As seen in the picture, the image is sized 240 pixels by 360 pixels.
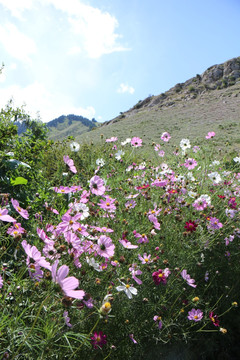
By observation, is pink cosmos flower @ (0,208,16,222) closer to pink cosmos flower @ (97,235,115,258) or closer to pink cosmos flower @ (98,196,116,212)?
pink cosmos flower @ (97,235,115,258)

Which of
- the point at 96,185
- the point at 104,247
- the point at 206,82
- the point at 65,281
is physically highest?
the point at 206,82

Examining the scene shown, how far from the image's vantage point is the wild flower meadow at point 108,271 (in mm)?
1096

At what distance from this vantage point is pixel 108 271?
1466mm

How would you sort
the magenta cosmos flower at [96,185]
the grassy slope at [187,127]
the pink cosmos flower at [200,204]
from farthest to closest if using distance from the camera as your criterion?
the grassy slope at [187,127] < the pink cosmos flower at [200,204] < the magenta cosmos flower at [96,185]

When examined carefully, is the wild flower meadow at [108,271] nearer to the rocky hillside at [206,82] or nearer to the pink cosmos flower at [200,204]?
the pink cosmos flower at [200,204]

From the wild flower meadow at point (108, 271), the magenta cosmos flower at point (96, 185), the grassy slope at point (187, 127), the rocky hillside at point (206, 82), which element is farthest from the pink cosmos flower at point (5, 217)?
the rocky hillside at point (206, 82)

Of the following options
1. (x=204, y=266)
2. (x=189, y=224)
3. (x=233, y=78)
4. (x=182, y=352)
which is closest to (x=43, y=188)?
(x=189, y=224)

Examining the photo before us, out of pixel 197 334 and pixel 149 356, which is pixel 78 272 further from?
pixel 197 334

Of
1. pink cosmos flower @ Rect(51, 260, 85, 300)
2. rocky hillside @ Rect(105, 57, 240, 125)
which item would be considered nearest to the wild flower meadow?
pink cosmos flower @ Rect(51, 260, 85, 300)

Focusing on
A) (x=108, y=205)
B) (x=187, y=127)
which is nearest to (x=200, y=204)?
(x=108, y=205)

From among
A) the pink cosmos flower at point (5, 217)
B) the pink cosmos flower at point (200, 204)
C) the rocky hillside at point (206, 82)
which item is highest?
the rocky hillside at point (206, 82)

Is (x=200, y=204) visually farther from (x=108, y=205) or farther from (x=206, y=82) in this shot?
(x=206, y=82)

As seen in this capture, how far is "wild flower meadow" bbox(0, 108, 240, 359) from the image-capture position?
1.10 meters

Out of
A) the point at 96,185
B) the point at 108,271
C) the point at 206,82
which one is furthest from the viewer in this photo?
the point at 206,82
